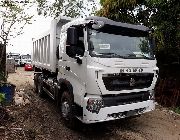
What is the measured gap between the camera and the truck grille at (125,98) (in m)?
6.47

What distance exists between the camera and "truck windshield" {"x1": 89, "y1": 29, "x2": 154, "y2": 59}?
21.3 feet

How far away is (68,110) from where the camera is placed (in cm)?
733

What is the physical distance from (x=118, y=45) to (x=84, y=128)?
2454 mm

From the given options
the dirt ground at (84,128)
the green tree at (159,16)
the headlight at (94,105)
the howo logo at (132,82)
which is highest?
the green tree at (159,16)

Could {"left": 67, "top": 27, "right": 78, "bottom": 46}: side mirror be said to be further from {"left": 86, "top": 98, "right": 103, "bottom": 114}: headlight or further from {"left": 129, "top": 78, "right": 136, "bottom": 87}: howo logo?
{"left": 129, "top": 78, "right": 136, "bottom": 87}: howo logo

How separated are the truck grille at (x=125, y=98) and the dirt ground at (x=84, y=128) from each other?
2.84ft

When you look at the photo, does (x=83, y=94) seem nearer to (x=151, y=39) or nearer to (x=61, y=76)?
(x=61, y=76)

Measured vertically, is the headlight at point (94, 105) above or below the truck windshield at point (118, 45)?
below

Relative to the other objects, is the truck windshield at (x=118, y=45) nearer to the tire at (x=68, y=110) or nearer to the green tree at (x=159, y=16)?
the tire at (x=68, y=110)

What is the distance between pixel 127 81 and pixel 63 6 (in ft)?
85.7

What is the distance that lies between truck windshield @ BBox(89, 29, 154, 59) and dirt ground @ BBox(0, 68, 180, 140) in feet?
6.42

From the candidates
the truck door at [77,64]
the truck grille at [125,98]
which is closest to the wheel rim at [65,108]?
the truck door at [77,64]

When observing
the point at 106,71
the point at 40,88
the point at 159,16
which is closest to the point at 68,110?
the point at 106,71

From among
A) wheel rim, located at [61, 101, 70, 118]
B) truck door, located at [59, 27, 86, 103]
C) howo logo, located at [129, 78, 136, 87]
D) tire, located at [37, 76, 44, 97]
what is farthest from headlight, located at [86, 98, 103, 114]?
tire, located at [37, 76, 44, 97]
